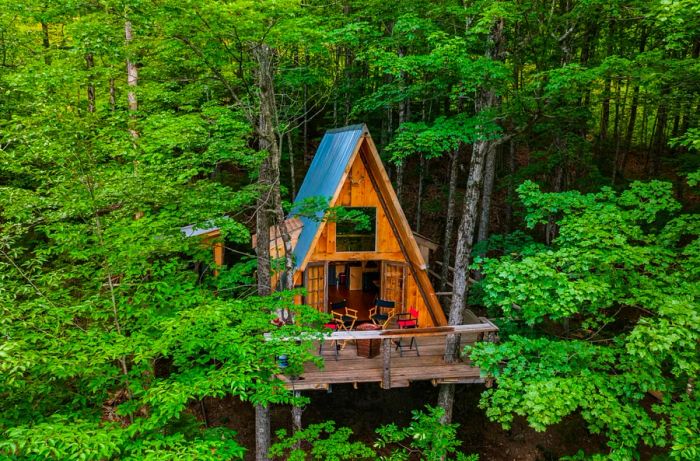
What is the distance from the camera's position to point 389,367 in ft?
27.9

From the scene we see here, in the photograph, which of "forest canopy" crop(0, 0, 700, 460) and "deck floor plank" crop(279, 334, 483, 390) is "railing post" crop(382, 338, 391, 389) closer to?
"deck floor plank" crop(279, 334, 483, 390)

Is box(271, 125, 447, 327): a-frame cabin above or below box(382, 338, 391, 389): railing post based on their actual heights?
above

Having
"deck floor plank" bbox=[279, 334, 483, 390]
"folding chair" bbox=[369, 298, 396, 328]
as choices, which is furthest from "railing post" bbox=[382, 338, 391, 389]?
"folding chair" bbox=[369, 298, 396, 328]

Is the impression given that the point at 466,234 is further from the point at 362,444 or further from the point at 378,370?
the point at 362,444

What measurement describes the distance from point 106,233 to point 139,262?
0.59m

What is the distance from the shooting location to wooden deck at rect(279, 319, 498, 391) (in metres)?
8.35

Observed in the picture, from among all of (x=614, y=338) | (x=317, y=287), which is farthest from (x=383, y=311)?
(x=614, y=338)

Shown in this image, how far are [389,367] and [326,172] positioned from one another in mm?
6171

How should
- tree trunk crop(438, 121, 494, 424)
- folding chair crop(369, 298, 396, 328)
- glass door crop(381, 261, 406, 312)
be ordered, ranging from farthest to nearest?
glass door crop(381, 261, 406, 312)
folding chair crop(369, 298, 396, 328)
tree trunk crop(438, 121, 494, 424)

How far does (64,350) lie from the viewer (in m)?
4.58

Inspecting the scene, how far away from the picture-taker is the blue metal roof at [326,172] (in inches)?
418

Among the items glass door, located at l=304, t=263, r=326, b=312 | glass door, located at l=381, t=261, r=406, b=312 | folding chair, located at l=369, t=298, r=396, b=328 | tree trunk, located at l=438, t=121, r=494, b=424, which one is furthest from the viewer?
glass door, located at l=381, t=261, r=406, b=312

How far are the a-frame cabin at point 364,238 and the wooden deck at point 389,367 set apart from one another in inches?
79.6

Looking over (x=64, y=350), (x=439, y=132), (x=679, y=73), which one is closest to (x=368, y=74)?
(x=439, y=132)
